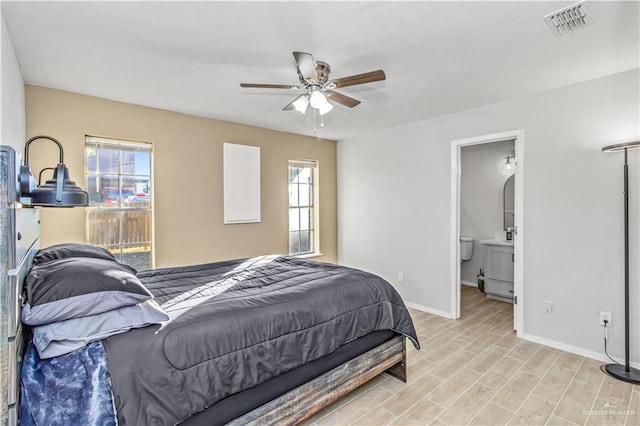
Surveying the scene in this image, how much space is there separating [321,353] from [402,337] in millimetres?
908

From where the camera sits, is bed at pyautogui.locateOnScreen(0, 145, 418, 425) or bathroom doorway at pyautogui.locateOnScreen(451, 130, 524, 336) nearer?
bed at pyautogui.locateOnScreen(0, 145, 418, 425)

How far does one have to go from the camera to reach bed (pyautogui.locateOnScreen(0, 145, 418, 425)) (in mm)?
1367

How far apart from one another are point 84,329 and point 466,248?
212 inches

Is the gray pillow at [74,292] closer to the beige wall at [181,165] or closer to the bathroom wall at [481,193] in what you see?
the beige wall at [181,165]

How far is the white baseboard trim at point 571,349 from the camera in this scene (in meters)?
2.96

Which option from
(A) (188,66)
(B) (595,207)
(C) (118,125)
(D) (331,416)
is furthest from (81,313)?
(B) (595,207)

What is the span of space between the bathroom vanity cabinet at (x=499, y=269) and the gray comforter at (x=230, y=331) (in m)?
2.86

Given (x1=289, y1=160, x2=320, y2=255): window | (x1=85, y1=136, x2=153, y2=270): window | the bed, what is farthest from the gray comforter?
(x1=289, y1=160, x2=320, y2=255): window

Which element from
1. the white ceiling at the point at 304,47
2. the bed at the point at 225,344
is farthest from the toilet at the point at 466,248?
the bed at the point at 225,344

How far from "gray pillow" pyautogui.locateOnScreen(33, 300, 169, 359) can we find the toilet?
16.6ft

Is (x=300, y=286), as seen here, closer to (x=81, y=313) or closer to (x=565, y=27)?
(x=81, y=313)

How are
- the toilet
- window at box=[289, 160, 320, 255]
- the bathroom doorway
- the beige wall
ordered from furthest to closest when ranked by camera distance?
the toilet, window at box=[289, 160, 320, 255], the bathroom doorway, the beige wall

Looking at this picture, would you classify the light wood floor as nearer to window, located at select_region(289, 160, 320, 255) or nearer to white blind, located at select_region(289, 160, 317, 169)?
window, located at select_region(289, 160, 320, 255)

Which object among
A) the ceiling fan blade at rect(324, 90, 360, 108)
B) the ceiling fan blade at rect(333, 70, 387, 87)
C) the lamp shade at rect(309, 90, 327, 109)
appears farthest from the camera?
the ceiling fan blade at rect(324, 90, 360, 108)
